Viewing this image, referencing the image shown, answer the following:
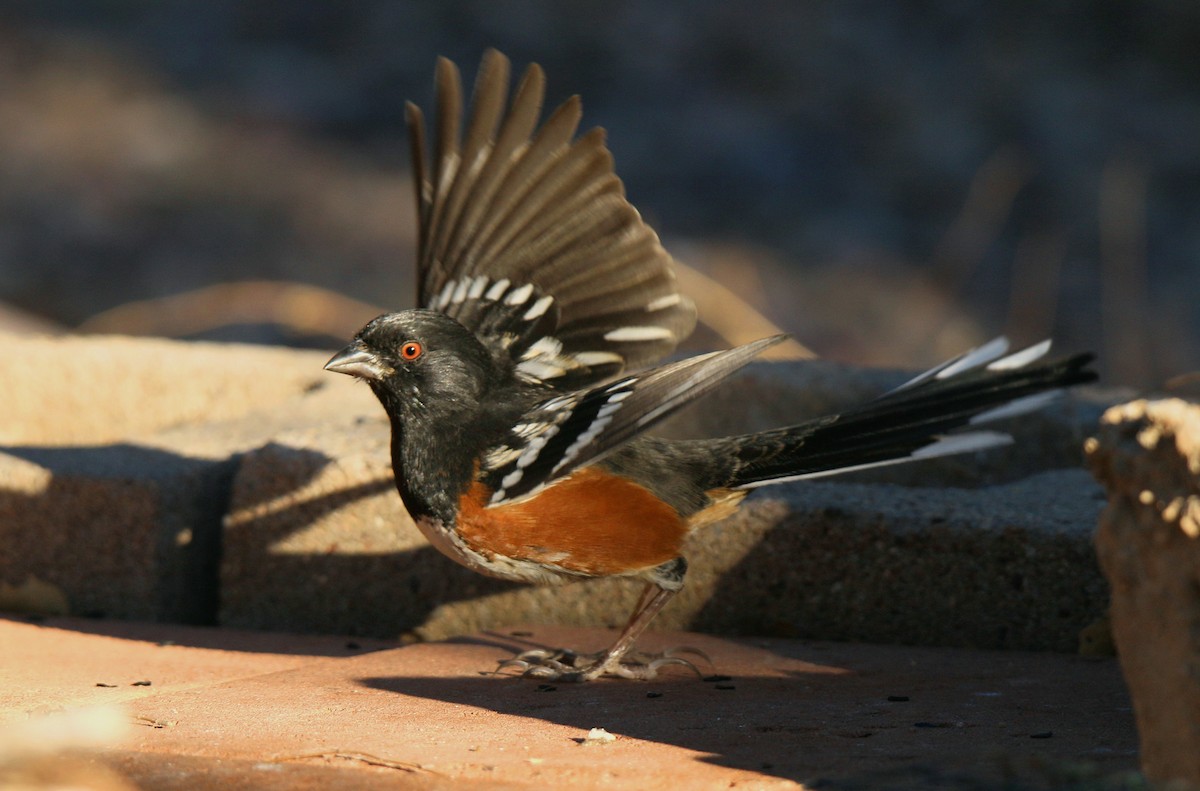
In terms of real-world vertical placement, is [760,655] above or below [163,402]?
below

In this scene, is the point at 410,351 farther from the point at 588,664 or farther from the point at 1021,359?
the point at 1021,359

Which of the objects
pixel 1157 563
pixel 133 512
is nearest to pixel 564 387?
pixel 133 512

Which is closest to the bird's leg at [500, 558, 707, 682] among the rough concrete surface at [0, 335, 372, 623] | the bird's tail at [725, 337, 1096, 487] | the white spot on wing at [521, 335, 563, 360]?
the bird's tail at [725, 337, 1096, 487]

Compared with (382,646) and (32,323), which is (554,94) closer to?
(32,323)

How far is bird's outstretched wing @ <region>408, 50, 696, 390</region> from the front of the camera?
11.2 ft

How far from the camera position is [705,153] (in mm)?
10070

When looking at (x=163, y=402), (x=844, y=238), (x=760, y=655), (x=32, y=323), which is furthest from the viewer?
(x=844, y=238)

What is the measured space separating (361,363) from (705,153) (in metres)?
7.25

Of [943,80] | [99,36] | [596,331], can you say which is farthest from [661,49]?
[596,331]

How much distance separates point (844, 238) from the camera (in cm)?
917

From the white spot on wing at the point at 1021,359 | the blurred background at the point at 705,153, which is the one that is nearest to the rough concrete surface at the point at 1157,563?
the white spot on wing at the point at 1021,359

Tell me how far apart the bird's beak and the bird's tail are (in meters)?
0.76

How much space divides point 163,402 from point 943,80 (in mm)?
7195

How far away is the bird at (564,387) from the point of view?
109 inches
